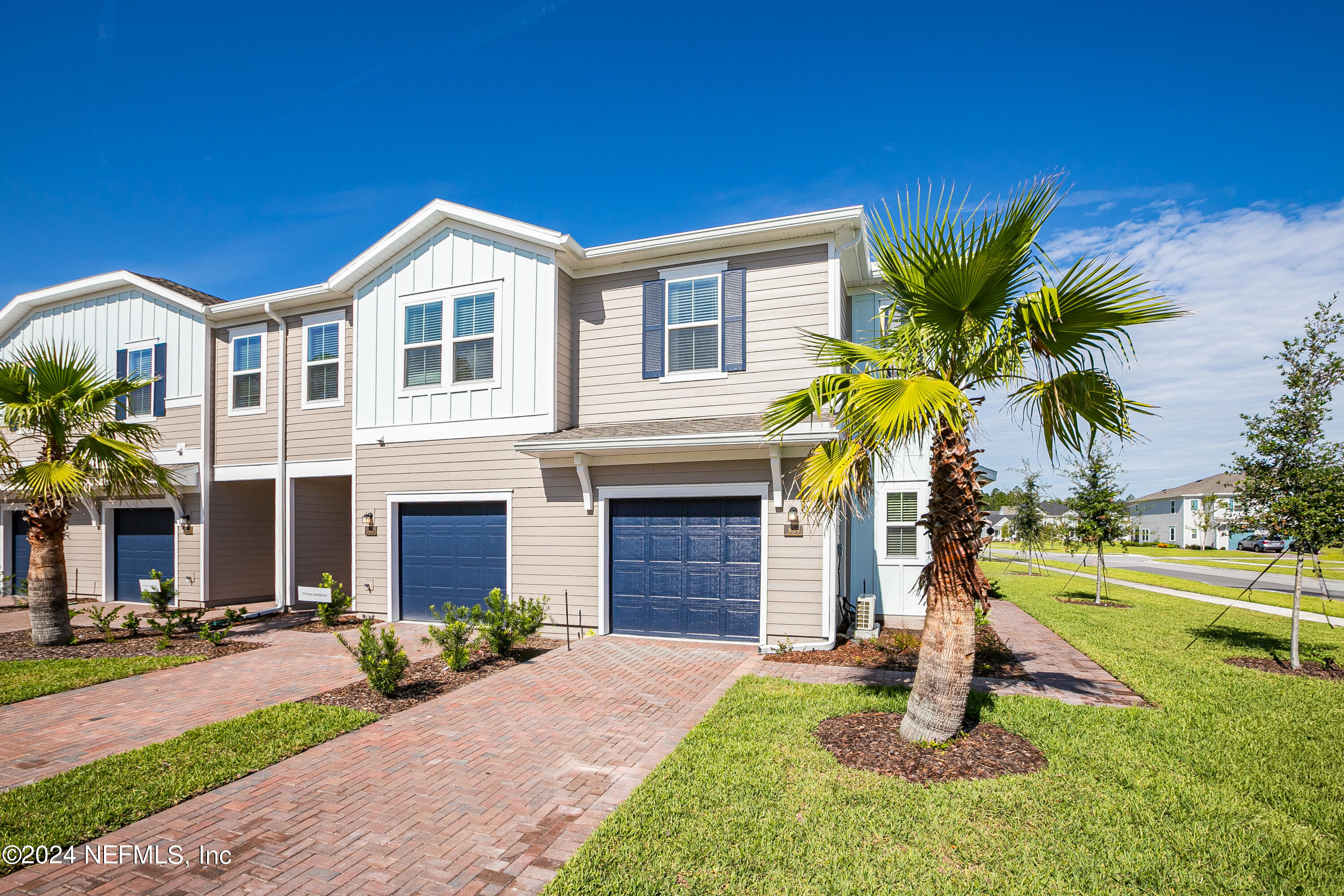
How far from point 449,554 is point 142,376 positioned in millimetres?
9684

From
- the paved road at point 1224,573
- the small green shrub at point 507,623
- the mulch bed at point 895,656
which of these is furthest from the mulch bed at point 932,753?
the paved road at point 1224,573

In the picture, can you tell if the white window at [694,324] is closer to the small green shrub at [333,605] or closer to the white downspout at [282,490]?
the small green shrub at [333,605]

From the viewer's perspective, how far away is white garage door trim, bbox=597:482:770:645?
985cm

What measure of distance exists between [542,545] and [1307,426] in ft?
38.1

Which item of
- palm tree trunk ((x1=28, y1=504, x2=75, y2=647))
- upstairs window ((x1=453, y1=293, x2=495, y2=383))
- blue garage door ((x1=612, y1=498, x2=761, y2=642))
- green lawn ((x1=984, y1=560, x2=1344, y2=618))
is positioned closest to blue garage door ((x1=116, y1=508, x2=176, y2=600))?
palm tree trunk ((x1=28, y1=504, x2=75, y2=647))

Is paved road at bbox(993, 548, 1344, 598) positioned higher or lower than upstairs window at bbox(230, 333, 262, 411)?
lower

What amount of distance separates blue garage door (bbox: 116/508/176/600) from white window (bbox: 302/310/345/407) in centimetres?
515

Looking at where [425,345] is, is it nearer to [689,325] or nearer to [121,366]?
[689,325]

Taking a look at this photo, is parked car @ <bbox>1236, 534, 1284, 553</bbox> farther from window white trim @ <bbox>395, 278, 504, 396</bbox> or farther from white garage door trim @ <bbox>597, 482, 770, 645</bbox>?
window white trim @ <bbox>395, 278, 504, 396</bbox>

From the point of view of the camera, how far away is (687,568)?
34.2 ft

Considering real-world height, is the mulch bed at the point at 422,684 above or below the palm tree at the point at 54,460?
below

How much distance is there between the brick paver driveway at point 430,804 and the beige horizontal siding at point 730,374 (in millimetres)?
4763

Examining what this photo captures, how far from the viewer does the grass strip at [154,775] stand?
4316 millimetres

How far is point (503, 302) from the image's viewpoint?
37.1 ft
